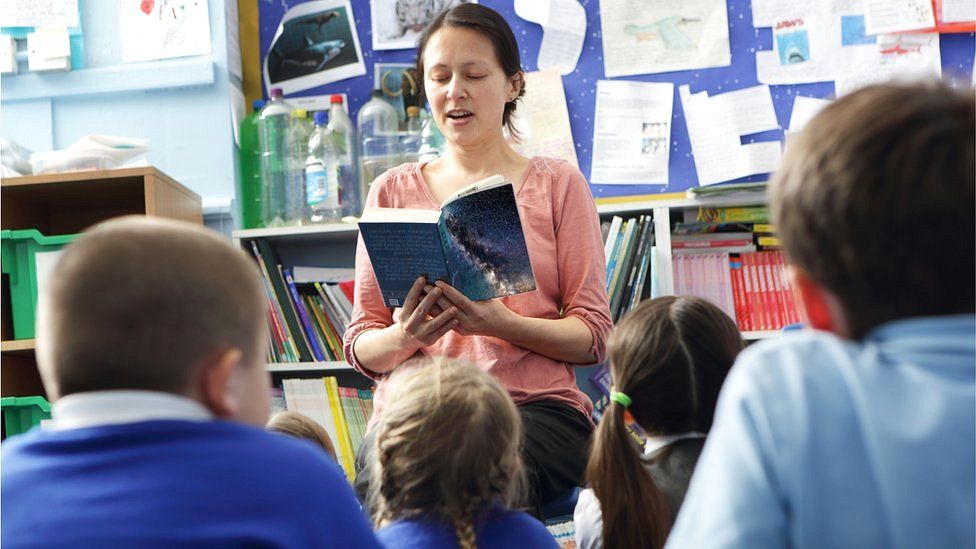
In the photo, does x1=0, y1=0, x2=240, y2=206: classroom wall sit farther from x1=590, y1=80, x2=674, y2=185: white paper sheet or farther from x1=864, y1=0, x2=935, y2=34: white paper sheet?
x1=864, y1=0, x2=935, y2=34: white paper sheet

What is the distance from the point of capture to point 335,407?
2.61 m

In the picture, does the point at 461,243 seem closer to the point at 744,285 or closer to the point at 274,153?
the point at 744,285

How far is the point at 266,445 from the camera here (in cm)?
78

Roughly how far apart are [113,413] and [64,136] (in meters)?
2.26

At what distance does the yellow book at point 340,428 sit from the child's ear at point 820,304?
2.00 meters

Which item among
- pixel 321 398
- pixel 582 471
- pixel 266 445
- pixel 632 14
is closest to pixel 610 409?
pixel 582 471

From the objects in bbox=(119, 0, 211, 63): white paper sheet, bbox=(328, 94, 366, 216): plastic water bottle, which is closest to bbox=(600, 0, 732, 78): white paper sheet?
bbox=(328, 94, 366, 216): plastic water bottle

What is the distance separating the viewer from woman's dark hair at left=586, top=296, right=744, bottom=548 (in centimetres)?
129

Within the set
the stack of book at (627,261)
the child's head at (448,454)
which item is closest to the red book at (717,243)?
the stack of book at (627,261)

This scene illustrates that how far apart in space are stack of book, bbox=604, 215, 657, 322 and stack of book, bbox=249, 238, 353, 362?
68 cm

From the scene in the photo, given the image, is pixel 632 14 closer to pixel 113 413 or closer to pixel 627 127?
pixel 627 127

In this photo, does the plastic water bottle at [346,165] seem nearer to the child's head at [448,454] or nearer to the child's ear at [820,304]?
the child's head at [448,454]

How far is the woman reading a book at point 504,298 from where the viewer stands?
5.39 ft

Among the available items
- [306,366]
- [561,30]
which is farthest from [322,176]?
[561,30]
